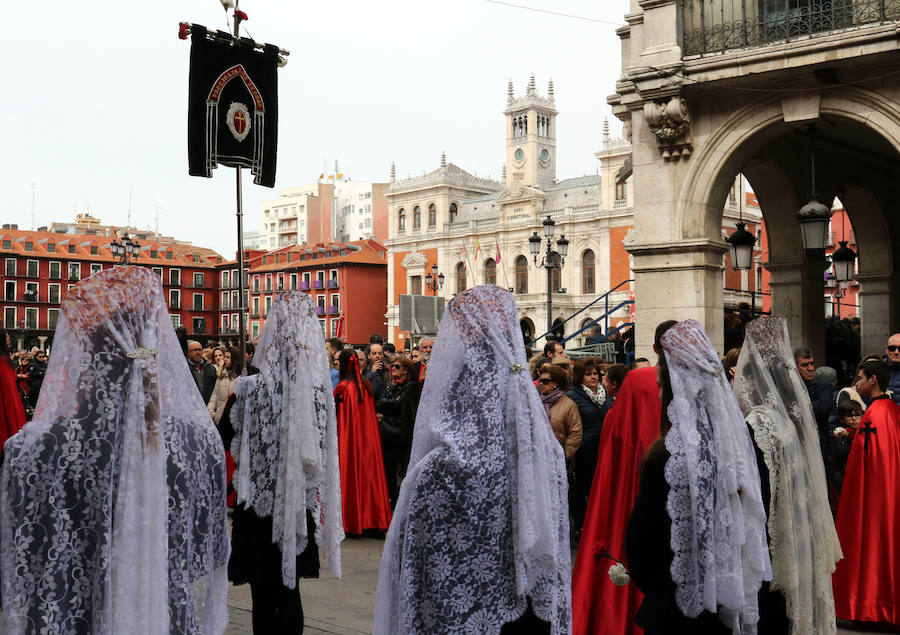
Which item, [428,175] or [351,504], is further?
[428,175]

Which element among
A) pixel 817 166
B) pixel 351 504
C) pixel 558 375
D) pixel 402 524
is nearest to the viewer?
pixel 402 524

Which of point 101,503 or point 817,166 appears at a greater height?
point 817,166

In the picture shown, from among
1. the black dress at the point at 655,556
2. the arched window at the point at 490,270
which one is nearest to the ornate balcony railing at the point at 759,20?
the black dress at the point at 655,556

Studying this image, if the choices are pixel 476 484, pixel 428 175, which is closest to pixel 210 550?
pixel 476 484

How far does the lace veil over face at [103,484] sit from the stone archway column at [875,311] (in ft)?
Answer: 40.2

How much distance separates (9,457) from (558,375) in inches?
188

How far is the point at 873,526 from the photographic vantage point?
582 centimetres

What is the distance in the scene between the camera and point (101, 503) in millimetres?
2980

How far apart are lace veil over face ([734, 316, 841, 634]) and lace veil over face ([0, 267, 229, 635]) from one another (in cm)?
247

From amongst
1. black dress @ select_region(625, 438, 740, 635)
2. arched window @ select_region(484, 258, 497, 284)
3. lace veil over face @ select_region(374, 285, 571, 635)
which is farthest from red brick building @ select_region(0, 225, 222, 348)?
black dress @ select_region(625, 438, 740, 635)

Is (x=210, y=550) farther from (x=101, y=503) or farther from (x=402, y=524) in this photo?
(x=402, y=524)

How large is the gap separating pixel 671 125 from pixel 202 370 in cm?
585

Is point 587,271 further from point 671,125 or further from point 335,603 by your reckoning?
point 335,603

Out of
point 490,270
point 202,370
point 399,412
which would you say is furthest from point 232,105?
point 490,270
